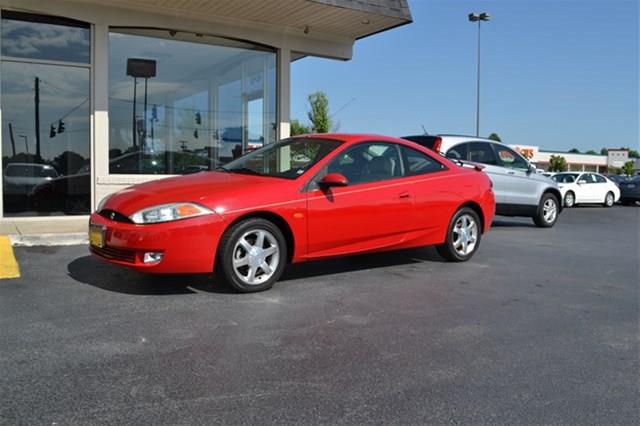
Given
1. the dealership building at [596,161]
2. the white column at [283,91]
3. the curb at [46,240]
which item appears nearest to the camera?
the curb at [46,240]

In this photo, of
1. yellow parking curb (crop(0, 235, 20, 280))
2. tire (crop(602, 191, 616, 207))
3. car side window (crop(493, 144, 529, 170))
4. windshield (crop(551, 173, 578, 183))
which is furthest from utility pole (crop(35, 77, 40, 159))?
tire (crop(602, 191, 616, 207))

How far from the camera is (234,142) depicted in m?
11.4

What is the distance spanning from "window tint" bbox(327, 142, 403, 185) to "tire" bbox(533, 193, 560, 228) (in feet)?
21.0

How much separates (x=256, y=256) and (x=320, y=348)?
5.12ft

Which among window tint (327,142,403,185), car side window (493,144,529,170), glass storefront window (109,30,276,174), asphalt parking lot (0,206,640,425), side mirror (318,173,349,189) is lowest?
asphalt parking lot (0,206,640,425)

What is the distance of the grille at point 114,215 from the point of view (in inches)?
198

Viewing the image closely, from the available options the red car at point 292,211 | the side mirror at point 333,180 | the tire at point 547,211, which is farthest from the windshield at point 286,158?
the tire at point 547,211

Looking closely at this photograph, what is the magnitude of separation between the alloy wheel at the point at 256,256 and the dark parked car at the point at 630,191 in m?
22.6

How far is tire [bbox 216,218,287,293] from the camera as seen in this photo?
5086 millimetres

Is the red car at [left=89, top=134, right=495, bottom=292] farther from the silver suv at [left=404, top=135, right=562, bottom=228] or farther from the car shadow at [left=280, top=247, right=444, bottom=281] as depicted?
the silver suv at [left=404, top=135, right=562, bottom=228]

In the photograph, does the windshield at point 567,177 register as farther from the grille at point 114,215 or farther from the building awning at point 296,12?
the grille at point 114,215

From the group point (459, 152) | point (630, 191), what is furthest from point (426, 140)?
point (630, 191)

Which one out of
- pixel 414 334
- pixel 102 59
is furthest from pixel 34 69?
pixel 414 334

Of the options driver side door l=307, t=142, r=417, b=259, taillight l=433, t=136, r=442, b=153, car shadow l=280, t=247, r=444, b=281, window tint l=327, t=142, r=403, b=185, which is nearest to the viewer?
driver side door l=307, t=142, r=417, b=259
